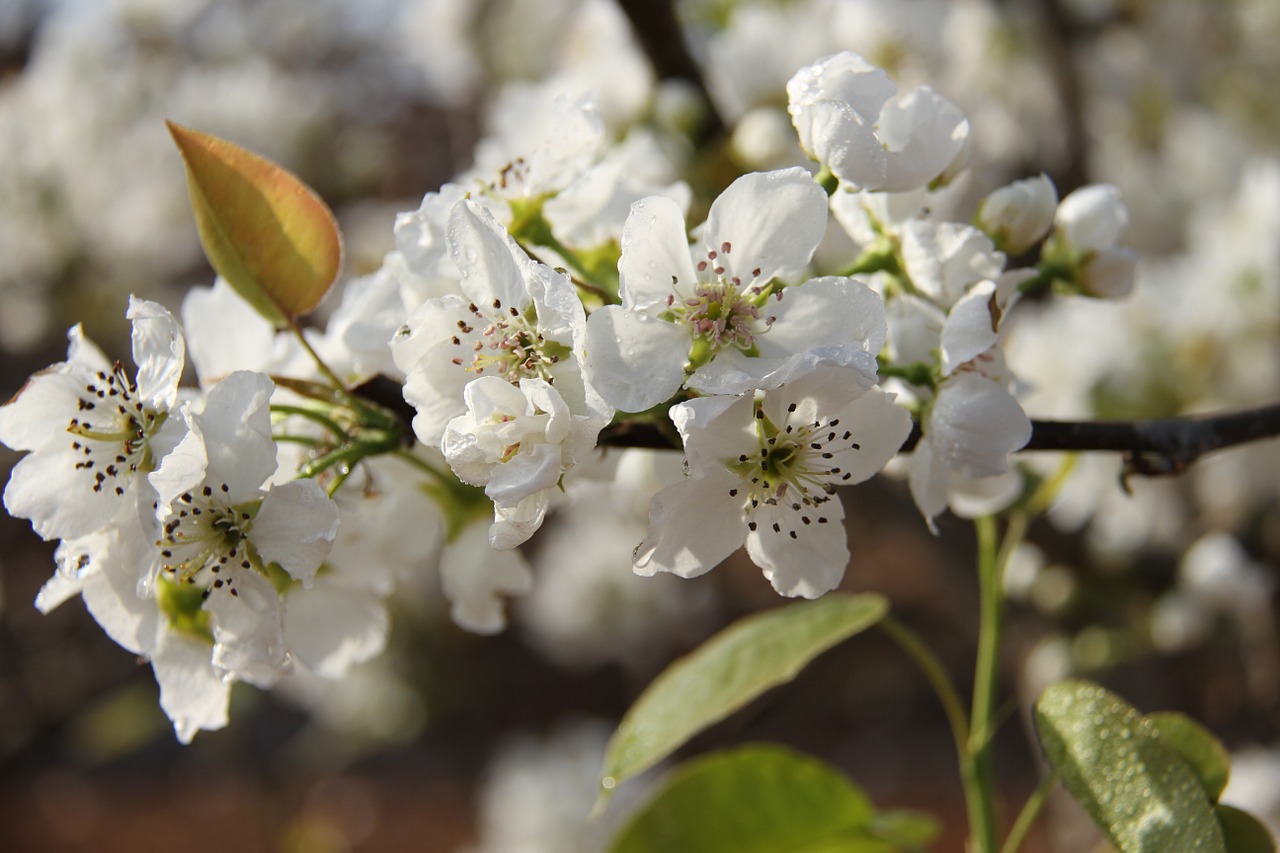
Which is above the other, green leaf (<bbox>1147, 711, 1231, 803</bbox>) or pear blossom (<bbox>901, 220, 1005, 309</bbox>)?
pear blossom (<bbox>901, 220, 1005, 309</bbox>)

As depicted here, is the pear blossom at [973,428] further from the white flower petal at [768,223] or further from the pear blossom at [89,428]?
the pear blossom at [89,428]

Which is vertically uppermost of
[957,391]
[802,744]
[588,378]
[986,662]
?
[588,378]

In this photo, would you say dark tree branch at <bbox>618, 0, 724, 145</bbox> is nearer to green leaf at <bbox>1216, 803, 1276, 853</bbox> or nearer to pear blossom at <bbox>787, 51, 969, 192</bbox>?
pear blossom at <bbox>787, 51, 969, 192</bbox>

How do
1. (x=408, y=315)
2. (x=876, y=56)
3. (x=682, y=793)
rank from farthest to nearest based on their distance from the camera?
(x=876, y=56) < (x=682, y=793) < (x=408, y=315)

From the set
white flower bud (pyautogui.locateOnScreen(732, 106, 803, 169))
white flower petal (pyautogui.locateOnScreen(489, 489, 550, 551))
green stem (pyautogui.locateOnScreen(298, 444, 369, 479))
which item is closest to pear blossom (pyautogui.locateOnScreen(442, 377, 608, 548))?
white flower petal (pyautogui.locateOnScreen(489, 489, 550, 551))

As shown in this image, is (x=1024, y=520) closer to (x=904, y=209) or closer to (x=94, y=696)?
(x=904, y=209)

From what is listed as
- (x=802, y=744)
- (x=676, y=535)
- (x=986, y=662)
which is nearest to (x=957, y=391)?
(x=676, y=535)
